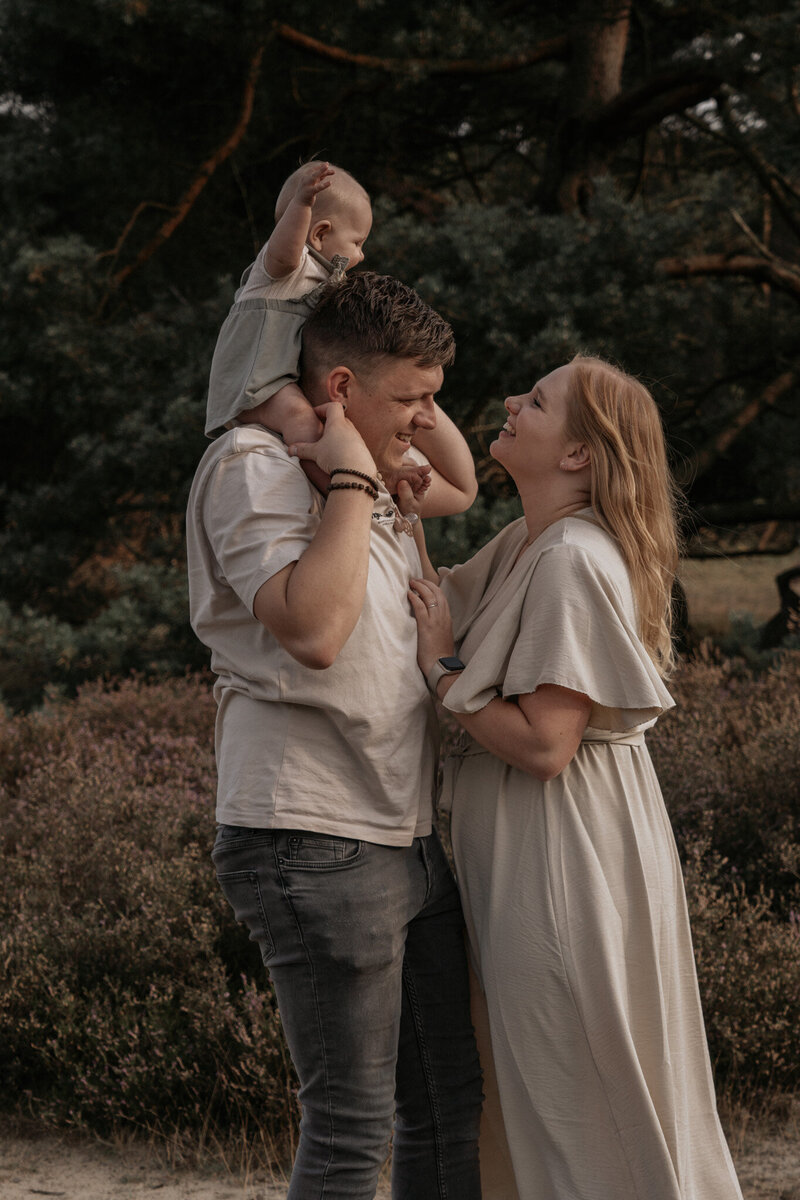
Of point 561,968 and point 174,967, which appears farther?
point 174,967

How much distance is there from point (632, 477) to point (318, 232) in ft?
2.94

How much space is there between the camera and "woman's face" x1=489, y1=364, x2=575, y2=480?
1.97 m

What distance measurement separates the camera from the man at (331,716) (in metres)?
1.66

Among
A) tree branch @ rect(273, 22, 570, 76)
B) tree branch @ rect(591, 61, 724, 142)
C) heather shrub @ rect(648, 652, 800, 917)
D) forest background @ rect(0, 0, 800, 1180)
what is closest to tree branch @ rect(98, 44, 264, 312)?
forest background @ rect(0, 0, 800, 1180)

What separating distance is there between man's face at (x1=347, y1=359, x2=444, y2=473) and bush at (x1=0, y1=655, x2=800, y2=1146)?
1.83 m

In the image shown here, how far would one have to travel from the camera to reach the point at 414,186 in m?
8.91

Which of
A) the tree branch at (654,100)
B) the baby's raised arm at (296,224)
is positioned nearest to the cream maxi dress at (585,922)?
the baby's raised arm at (296,224)

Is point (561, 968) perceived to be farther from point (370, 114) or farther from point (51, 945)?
point (370, 114)

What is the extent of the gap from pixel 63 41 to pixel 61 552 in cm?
327

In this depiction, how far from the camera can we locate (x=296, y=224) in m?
1.97

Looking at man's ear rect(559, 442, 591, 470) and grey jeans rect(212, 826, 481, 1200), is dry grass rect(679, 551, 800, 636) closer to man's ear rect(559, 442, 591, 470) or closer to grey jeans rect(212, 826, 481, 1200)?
man's ear rect(559, 442, 591, 470)

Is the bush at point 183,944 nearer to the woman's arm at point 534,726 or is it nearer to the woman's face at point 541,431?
the woman's arm at point 534,726

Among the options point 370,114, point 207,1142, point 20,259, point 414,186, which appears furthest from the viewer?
point 414,186

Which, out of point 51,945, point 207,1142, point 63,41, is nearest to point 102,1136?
point 207,1142
